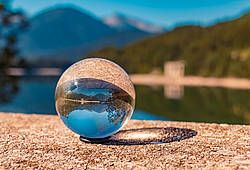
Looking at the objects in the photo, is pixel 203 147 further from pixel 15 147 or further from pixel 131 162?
pixel 15 147

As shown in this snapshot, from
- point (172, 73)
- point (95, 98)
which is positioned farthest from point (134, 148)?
point (172, 73)

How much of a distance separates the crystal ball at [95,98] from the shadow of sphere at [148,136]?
34cm

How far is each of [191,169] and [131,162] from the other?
0.87m

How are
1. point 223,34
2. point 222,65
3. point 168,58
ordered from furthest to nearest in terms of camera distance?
point 168,58, point 223,34, point 222,65

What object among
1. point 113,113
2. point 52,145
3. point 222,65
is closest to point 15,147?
point 52,145

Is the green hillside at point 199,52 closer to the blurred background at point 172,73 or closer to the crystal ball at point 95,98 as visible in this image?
the blurred background at point 172,73

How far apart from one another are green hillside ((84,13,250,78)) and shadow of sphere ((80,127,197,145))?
28906 millimetres

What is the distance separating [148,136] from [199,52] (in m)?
45.4

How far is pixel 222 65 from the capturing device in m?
38.1

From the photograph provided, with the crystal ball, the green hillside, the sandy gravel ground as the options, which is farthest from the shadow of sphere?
the green hillside

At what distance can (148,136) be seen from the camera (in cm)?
591

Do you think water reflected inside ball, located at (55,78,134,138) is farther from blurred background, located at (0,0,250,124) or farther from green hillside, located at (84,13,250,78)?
green hillside, located at (84,13,250,78)

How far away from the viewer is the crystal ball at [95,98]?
16.1 feet

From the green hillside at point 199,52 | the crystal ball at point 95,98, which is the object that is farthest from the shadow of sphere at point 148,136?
the green hillside at point 199,52
